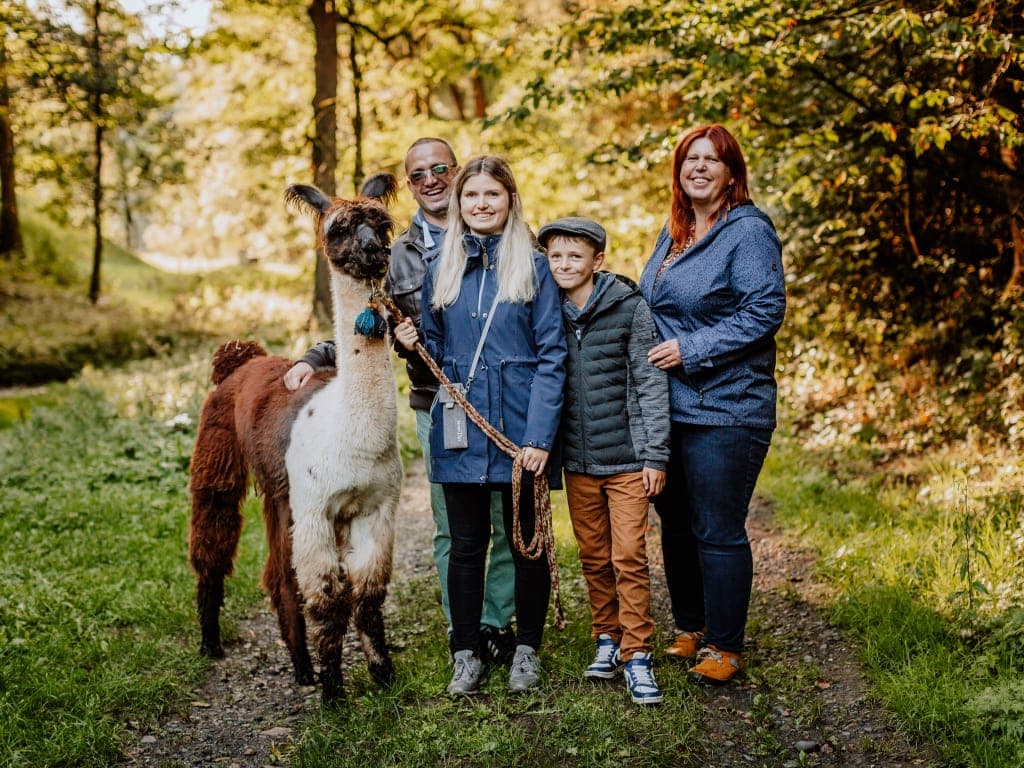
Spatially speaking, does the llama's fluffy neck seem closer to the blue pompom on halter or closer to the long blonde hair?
the blue pompom on halter

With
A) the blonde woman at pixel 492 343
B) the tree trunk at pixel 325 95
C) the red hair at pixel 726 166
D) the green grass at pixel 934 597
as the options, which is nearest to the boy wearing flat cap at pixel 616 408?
the blonde woman at pixel 492 343

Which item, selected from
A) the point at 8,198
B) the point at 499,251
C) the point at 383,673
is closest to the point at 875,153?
the point at 499,251

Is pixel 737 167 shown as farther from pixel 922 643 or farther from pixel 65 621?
pixel 65 621

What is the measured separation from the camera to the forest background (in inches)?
203

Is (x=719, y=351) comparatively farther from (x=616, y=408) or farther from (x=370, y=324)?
(x=370, y=324)

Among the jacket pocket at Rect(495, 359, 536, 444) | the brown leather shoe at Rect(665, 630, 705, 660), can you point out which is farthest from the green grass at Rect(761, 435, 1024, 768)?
the jacket pocket at Rect(495, 359, 536, 444)

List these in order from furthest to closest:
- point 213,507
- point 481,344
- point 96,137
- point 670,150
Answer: point 96,137, point 670,150, point 213,507, point 481,344

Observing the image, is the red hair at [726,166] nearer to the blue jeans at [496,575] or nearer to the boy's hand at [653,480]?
the boy's hand at [653,480]

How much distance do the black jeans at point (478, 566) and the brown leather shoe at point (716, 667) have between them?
68cm

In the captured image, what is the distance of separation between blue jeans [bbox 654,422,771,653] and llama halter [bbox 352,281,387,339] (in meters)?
1.25

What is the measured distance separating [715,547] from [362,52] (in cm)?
1524

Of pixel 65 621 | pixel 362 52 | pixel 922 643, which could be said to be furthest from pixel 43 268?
pixel 922 643

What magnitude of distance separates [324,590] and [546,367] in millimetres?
1320

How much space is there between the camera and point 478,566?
3555 mm
